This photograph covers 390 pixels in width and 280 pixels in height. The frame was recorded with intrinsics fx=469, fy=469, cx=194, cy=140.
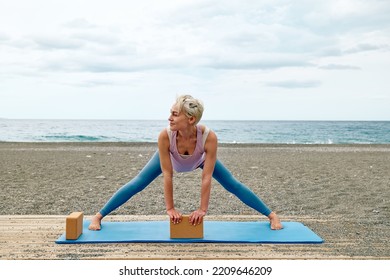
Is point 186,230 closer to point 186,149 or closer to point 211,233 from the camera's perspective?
point 211,233

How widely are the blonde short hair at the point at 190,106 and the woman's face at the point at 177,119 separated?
0.11ft

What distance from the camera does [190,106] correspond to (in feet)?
13.0

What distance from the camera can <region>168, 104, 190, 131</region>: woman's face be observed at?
13.0 ft

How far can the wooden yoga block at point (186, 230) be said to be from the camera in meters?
4.12

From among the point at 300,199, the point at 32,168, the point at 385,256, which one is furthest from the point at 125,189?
the point at 32,168

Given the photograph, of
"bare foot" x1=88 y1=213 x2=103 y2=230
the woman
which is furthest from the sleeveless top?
"bare foot" x1=88 y1=213 x2=103 y2=230

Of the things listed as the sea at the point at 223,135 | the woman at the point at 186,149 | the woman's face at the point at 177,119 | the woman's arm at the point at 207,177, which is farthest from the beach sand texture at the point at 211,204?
the sea at the point at 223,135

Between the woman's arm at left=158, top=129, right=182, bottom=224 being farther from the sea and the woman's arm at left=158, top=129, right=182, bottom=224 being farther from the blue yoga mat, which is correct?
the sea

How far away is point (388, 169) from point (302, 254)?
9111mm

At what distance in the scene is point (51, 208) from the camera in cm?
675

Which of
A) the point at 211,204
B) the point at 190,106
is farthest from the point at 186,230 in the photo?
the point at 211,204

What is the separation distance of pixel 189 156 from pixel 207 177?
0.84ft

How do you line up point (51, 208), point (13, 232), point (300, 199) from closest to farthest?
point (13, 232), point (51, 208), point (300, 199)

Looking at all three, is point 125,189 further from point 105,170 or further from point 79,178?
point 105,170
